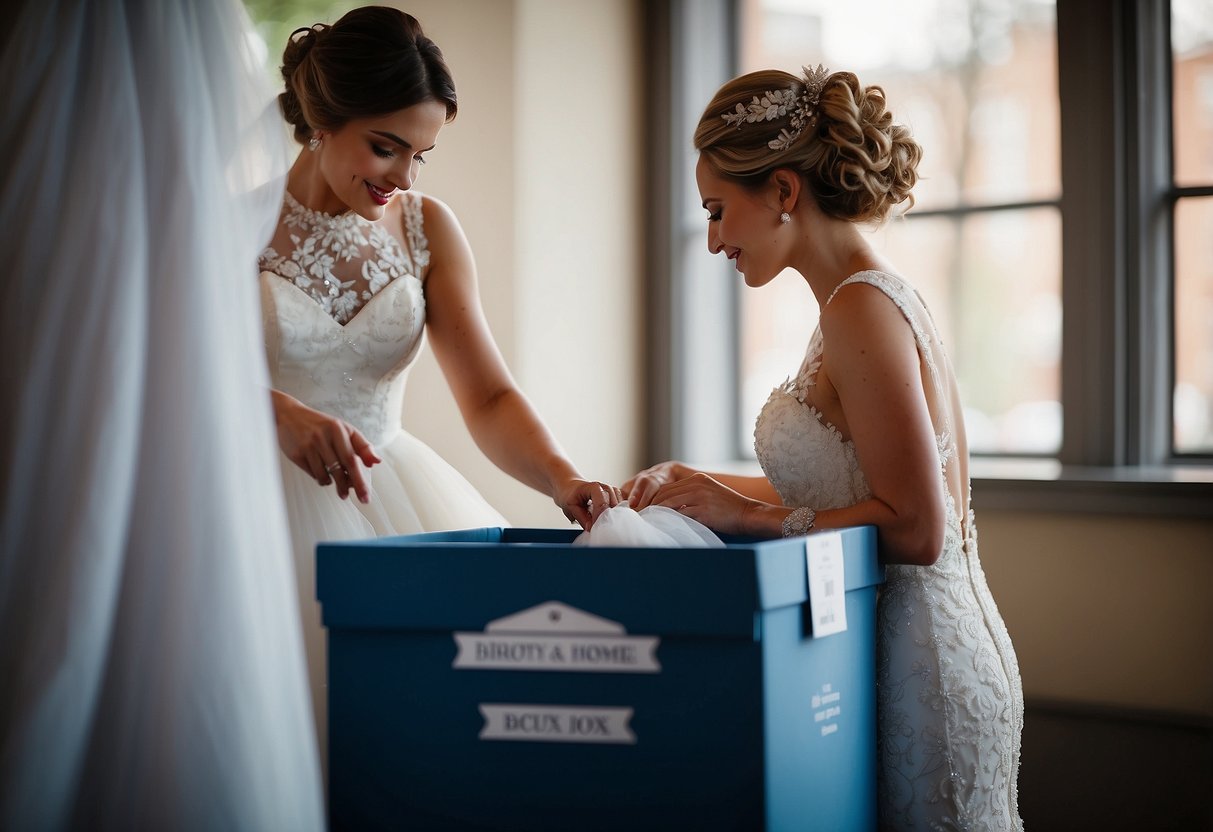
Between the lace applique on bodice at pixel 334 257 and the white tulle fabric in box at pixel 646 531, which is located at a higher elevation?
the lace applique on bodice at pixel 334 257

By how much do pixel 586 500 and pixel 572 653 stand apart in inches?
25.4

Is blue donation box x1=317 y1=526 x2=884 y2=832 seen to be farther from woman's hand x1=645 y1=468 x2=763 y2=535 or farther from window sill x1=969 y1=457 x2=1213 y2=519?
window sill x1=969 y1=457 x2=1213 y2=519

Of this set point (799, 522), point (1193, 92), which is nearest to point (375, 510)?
point (799, 522)

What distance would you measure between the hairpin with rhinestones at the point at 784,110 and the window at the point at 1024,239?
1.40 meters

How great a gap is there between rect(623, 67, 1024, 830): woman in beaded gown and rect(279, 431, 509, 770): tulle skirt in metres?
0.43

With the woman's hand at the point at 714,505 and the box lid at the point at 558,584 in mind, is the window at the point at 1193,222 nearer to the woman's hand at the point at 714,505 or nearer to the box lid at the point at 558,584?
the woman's hand at the point at 714,505

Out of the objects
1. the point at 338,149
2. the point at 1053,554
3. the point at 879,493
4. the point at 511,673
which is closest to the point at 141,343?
the point at 511,673

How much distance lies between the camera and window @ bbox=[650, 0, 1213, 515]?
2838 millimetres

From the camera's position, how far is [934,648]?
5.00ft

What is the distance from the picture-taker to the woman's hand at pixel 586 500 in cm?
165

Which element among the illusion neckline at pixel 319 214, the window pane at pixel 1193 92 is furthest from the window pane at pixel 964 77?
the illusion neckline at pixel 319 214

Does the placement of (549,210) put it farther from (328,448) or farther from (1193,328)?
(328,448)

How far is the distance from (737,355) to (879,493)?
237cm

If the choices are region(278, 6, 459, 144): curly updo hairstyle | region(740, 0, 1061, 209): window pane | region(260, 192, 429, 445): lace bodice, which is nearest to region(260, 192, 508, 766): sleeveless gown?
region(260, 192, 429, 445): lace bodice
